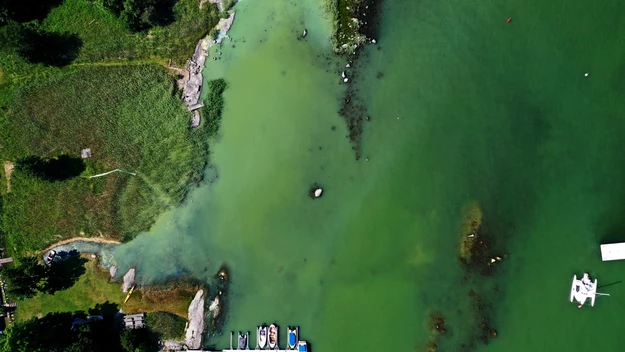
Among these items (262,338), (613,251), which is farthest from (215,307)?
Answer: (613,251)

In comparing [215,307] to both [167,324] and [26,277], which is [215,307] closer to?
[167,324]

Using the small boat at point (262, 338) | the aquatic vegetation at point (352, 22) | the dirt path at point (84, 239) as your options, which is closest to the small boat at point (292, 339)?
the small boat at point (262, 338)

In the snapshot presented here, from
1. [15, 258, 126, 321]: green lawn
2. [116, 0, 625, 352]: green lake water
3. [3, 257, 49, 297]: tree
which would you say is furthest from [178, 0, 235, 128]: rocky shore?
[3, 257, 49, 297]: tree

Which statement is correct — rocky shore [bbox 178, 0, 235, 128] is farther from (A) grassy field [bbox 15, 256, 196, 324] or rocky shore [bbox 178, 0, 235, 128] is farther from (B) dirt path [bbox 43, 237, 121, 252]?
(A) grassy field [bbox 15, 256, 196, 324]

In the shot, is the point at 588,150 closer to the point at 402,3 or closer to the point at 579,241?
the point at 579,241

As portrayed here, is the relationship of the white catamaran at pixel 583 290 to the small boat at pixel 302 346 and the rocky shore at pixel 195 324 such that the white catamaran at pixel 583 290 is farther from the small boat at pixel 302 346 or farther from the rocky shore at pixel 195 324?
the rocky shore at pixel 195 324

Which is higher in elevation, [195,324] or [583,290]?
[583,290]
